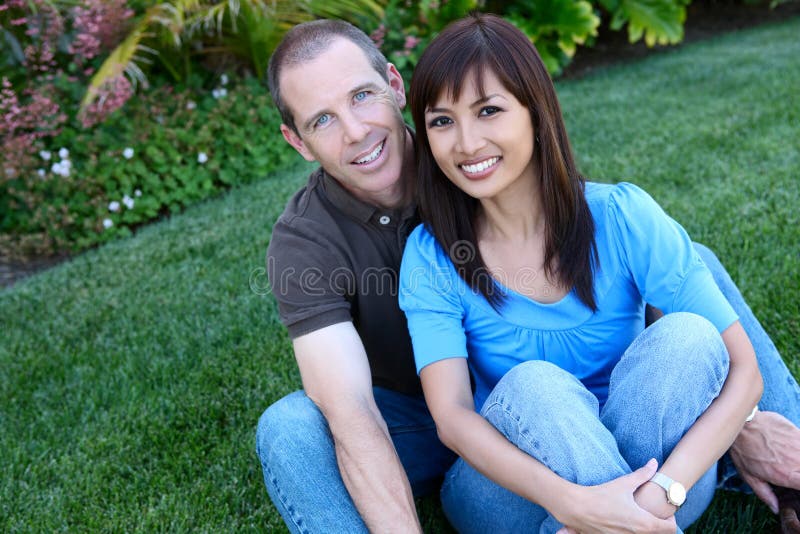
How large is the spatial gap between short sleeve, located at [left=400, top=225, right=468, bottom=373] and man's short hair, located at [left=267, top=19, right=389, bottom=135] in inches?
22.8

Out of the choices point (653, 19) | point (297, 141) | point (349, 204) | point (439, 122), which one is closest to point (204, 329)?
point (297, 141)

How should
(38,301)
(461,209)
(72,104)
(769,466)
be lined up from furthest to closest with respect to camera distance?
(72,104)
(38,301)
(461,209)
(769,466)

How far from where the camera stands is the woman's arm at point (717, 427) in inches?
59.3

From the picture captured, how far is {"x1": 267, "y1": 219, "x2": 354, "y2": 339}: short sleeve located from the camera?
1.90 m

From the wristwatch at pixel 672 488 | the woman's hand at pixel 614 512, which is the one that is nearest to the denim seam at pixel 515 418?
the woman's hand at pixel 614 512

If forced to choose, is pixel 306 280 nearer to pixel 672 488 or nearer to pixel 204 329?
pixel 672 488

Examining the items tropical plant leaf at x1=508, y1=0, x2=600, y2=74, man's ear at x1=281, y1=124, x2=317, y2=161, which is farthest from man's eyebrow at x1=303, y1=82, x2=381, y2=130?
tropical plant leaf at x1=508, y1=0, x2=600, y2=74

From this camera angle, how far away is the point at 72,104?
5.39m

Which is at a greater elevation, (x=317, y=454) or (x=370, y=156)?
(x=370, y=156)

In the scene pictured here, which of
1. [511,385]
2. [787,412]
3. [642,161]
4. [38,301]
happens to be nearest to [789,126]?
[642,161]

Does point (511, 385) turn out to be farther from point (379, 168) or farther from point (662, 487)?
point (379, 168)

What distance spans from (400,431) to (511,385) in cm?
64

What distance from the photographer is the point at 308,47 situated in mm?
2025

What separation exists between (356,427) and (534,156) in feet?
2.66
